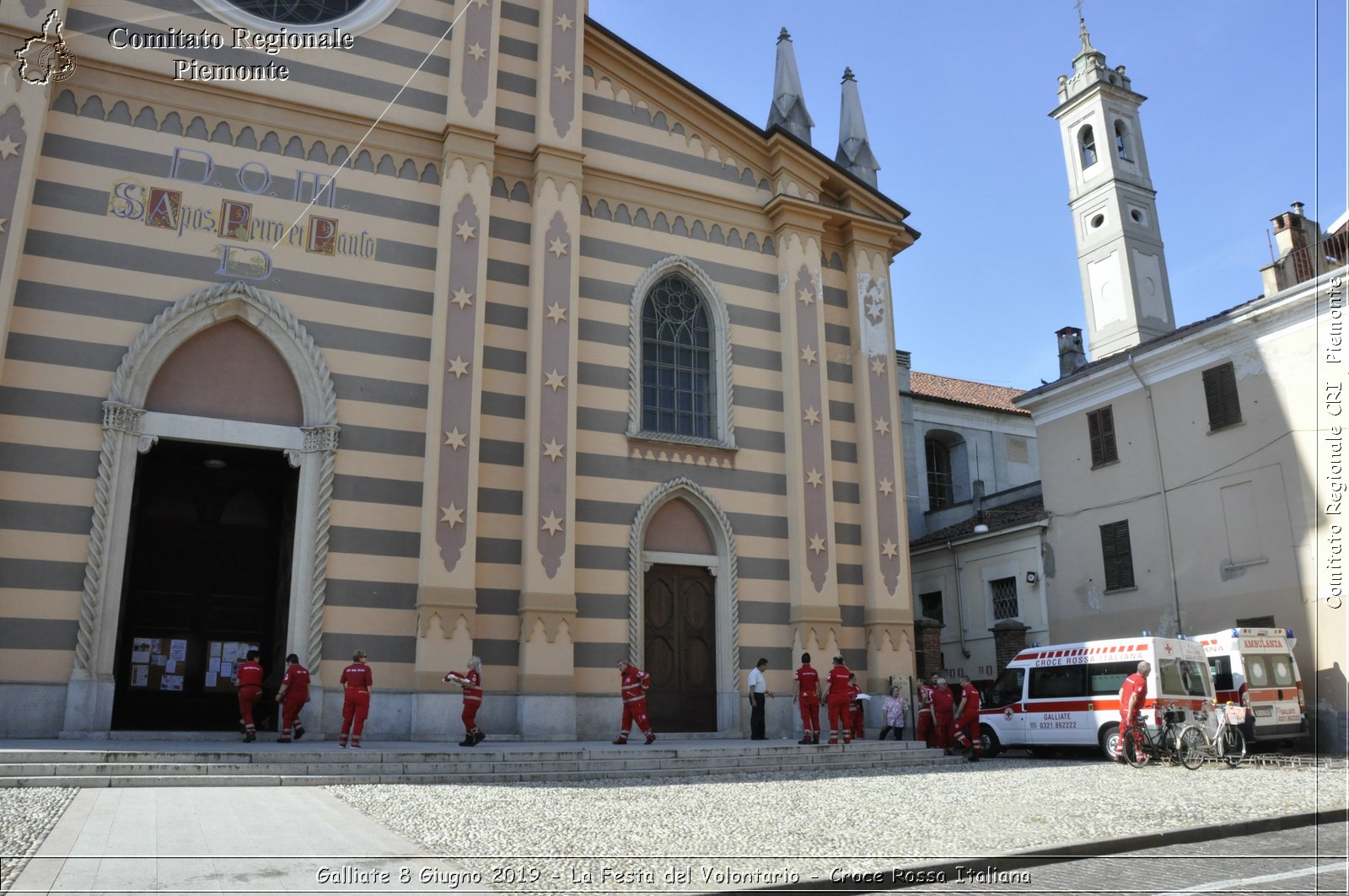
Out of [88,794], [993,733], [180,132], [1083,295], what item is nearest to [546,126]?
[180,132]

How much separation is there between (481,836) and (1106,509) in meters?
22.6

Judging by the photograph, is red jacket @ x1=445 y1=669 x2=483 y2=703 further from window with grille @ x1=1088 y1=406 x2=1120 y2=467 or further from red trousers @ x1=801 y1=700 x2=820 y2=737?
window with grille @ x1=1088 y1=406 x2=1120 y2=467

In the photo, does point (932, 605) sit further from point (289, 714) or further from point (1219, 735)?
point (289, 714)

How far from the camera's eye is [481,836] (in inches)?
333

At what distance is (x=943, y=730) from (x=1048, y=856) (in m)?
11.6

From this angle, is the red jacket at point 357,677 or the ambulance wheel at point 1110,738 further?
the ambulance wheel at point 1110,738

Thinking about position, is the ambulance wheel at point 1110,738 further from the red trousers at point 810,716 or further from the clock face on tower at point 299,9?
the clock face on tower at point 299,9

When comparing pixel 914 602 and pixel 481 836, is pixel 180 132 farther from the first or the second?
pixel 914 602

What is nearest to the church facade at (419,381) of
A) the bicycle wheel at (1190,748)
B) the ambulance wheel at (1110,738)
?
the ambulance wheel at (1110,738)

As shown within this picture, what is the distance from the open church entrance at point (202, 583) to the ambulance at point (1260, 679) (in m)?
17.5

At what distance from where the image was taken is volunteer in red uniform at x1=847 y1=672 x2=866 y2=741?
1794 cm

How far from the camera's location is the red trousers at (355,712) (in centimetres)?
1448

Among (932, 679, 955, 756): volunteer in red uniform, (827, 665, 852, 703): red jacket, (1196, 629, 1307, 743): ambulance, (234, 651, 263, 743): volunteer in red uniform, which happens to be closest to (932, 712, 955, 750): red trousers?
(932, 679, 955, 756): volunteer in red uniform

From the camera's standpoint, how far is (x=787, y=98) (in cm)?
2297
